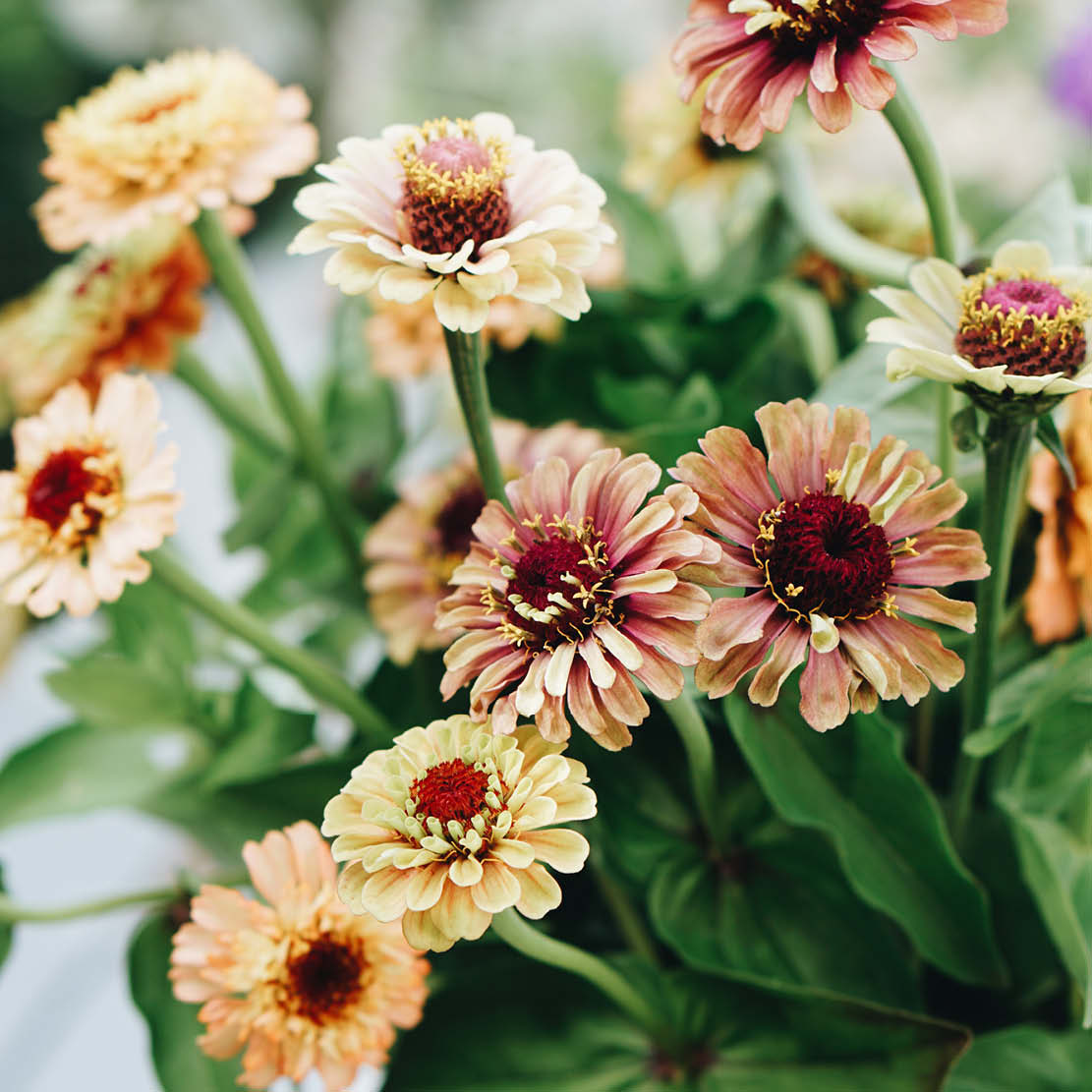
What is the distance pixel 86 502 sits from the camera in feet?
0.71

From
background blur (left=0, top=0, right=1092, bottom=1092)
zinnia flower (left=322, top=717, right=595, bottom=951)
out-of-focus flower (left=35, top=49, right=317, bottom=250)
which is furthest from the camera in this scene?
background blur (left=0, top=0, right=1092, bottom=1092)

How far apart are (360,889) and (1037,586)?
0.15 m

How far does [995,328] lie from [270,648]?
16 cm

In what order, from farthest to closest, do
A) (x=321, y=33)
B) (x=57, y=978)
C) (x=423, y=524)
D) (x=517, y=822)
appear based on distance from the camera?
(x=321, y=33), (x=57, y=978), (x=423, y=524), (x=517, y=822)

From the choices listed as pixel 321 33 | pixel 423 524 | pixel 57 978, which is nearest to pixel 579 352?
pixel 423 524

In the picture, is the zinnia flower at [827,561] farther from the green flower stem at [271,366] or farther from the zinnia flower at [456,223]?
the green flower stem at [271,366]

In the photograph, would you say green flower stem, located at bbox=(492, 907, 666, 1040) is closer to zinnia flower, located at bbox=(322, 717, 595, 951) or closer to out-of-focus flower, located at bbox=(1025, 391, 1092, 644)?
zinnia flower, located at bbox=(322, 717, 595, 951)

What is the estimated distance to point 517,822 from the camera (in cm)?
16

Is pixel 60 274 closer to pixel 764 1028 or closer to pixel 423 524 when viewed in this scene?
pixel 423 524

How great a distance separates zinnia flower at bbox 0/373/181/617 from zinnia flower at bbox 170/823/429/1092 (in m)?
0.06

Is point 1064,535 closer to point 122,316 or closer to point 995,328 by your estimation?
point 995,328

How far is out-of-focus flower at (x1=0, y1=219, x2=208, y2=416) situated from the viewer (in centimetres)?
30

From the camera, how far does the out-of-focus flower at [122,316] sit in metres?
0.30

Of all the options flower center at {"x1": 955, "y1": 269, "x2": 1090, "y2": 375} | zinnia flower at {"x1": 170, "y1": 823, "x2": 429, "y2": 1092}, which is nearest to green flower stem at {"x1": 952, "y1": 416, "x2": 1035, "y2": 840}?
flower center at {"x1": 955, "y1": 269, "x2": 1090, "y2": 375}
